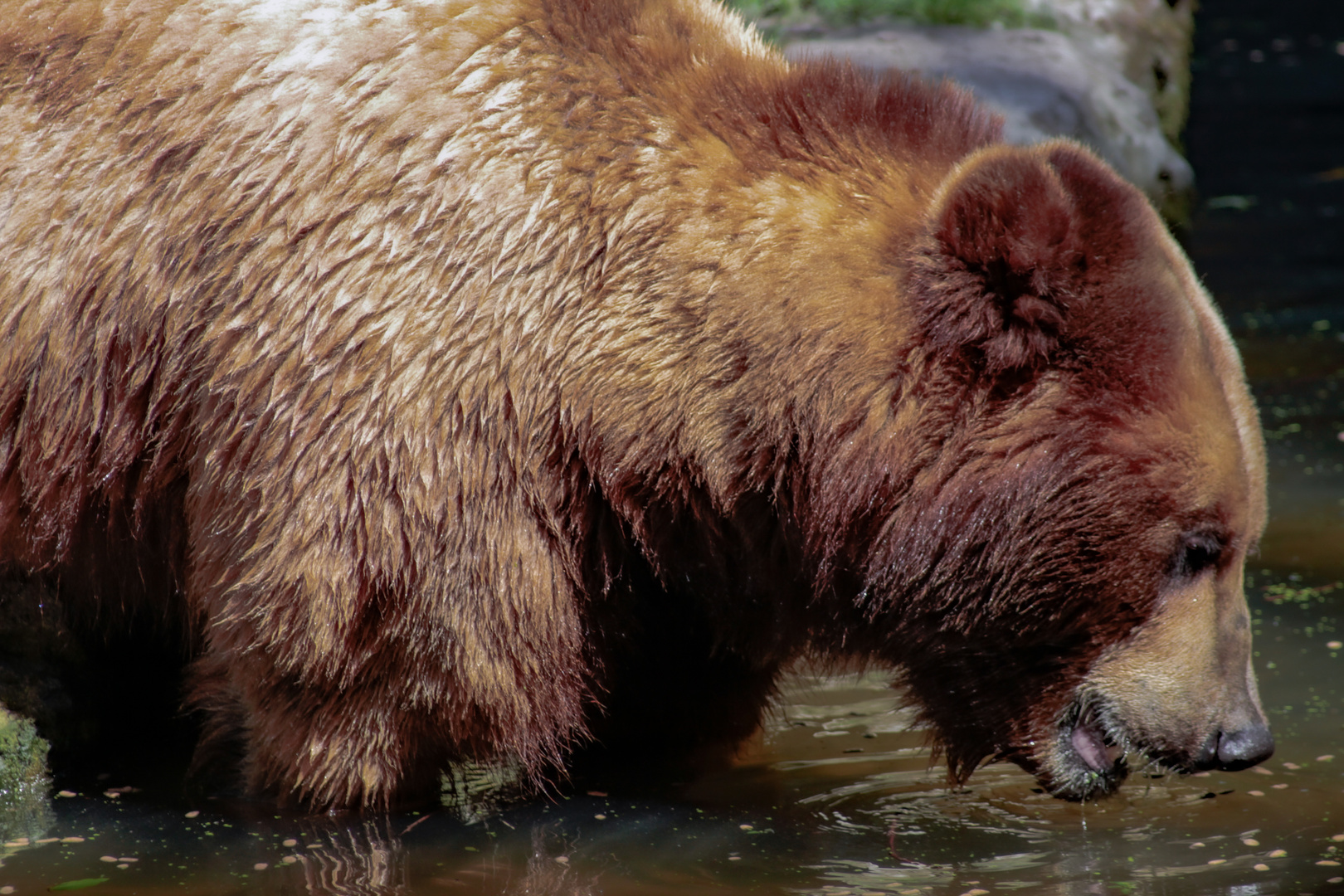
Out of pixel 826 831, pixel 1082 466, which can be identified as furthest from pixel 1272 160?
pixel 826 831

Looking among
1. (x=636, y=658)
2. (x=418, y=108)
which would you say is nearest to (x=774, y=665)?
(x=636, y=658)

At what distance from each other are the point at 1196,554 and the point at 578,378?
1.49m

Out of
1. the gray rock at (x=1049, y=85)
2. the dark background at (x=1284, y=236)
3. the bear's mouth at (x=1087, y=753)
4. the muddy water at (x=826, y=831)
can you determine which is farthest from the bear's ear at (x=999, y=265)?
the gray rock at (x=1049, y=85)

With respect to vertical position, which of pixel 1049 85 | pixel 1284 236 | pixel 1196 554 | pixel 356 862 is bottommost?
pixel 1284 236

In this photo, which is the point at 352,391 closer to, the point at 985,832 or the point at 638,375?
the point at 638,375

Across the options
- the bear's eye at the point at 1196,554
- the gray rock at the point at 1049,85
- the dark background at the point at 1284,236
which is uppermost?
the gray rock at the point at 1049,85

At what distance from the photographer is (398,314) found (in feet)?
11.7

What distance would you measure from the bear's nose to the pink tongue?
27cm

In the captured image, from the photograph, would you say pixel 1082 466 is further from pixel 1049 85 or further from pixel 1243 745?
pixel 1049 85

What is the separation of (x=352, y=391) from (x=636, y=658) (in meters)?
1.14

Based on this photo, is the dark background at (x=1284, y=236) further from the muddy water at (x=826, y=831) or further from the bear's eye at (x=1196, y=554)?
the bear's eye at (x=1196, y=554)

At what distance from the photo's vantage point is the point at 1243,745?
364cm

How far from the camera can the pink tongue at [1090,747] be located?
377 cm

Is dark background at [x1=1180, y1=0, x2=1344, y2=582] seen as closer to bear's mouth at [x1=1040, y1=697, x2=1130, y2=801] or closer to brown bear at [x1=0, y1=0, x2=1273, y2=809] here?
bear's mouth at [x1=1040, y1=697, x2=1130, y2=801]
